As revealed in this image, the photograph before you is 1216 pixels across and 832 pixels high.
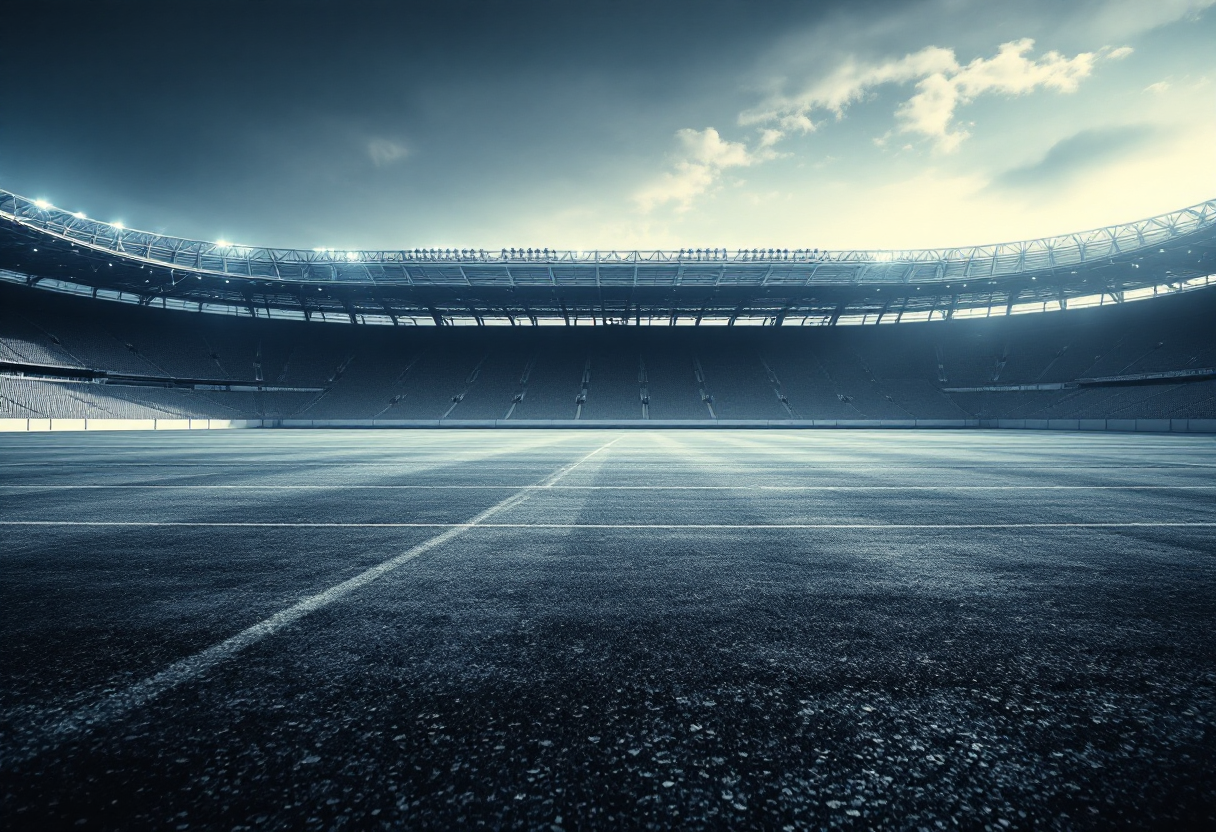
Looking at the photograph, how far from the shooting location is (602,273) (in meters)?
37.5

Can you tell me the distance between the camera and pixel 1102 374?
120 feet

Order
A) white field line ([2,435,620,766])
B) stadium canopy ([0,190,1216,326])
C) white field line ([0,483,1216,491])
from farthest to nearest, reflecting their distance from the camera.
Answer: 1. stadium canopy ([0,190,1216,326])
2. white field line ([0,483,1216,491])
3. white field line ([2,435,620,766])

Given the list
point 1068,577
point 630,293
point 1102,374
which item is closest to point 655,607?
point 1068,577

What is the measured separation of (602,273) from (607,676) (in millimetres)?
37306

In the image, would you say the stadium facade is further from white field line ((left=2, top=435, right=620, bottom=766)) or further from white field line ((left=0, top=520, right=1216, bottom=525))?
white field line ((left=2, top=435, right=620, bottom=766))

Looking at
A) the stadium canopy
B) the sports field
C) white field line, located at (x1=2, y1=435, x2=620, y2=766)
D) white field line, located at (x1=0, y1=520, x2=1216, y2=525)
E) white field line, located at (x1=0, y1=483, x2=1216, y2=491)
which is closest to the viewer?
the sports field

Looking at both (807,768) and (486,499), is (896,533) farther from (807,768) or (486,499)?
(486,499)

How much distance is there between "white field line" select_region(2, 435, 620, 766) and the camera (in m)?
1.38

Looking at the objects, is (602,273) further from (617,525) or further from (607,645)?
(607,645)

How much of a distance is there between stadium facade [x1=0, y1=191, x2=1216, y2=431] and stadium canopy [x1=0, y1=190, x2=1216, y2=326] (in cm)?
17

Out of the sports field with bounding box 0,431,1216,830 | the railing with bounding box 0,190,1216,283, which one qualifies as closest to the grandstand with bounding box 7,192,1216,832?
the sports field with bounding box 0,431,1216,830

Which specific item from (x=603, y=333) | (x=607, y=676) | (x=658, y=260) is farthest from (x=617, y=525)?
(x=603, y=333)

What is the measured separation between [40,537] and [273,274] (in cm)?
3946

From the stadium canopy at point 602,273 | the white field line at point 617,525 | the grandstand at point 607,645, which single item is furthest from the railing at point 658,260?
the white field line at point 617,525
